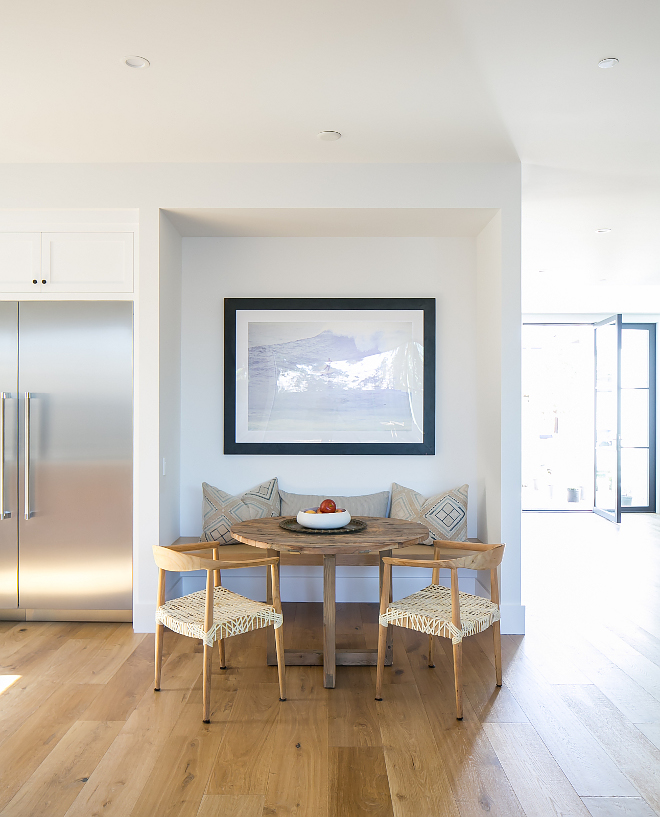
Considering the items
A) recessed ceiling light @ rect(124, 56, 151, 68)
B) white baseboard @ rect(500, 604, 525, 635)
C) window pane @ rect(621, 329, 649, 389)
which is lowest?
white baseboard @ rect(500, 604, 525, 635)

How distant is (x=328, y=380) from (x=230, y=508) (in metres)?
1.10

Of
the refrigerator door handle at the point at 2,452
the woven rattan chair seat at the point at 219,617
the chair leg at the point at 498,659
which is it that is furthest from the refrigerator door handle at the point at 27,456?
the chair leg at the point at 498,659

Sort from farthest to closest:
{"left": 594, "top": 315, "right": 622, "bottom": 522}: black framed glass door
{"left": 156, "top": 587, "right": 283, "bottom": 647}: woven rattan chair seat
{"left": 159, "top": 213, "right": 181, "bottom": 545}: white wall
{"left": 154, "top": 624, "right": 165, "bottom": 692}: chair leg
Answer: {"left": 594, "top": 315, "right": 622, "bottom": 522}: black framed glass door
{"left": 159, "top": 213, "right": 181, "bottom": 545}: white wall
{"left": 154, "top": 624, "right": 165, "bottom": 692}: chair leg
{"left": 156, "top": 587, "right": 283, "bottom": 647}: woven rattan chair seat

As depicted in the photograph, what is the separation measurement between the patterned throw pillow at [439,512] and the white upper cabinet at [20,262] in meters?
2.69

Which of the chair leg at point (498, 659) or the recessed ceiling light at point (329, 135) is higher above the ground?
the recessed ceiling light at point (329, 135)

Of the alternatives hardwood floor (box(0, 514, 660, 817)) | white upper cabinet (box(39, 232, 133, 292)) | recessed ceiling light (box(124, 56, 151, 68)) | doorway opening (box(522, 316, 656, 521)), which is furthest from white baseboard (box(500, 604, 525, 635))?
doorway opening (box(522, 316, 656, 521))

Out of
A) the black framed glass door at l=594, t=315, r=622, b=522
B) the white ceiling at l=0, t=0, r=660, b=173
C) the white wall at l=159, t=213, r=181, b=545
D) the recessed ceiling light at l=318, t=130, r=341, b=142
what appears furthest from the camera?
the black framed glass door at l=594, t=315, r=622, b=522

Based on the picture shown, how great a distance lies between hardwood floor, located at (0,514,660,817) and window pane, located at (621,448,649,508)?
493 cm

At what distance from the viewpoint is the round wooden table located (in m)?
2.89

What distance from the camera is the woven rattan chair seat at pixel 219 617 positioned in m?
2.73

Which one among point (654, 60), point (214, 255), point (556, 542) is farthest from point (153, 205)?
point (556, 542)

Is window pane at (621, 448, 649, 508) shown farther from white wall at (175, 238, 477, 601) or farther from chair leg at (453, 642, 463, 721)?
chair leg at (453, 642, 463, 721)

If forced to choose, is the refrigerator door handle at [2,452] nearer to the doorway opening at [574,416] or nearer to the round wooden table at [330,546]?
the round wooden table at [330,546]

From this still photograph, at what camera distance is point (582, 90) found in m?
2.85
